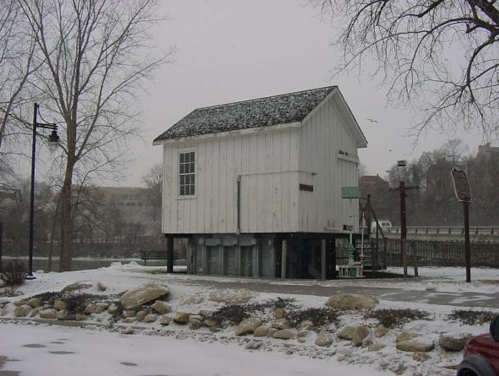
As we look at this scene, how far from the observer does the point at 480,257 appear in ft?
102

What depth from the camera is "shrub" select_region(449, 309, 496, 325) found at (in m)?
9.15

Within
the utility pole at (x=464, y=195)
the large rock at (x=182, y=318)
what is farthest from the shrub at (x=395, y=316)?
the utility pole at (x=464, y=195)

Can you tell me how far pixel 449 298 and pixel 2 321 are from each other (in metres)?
10.2

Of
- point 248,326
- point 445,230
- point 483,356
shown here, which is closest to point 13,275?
point 248,326

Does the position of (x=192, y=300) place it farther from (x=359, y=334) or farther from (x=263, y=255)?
(x=263, y=255)

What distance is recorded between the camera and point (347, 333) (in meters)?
9.73

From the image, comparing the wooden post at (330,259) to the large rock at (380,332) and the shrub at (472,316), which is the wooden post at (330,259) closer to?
the shrub at (472,316)

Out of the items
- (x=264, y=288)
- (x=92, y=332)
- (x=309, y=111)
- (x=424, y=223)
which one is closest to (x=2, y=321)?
(x=92, y=332)

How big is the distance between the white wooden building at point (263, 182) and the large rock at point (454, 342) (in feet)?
37.7

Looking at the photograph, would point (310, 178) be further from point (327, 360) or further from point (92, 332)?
point (327, 360)

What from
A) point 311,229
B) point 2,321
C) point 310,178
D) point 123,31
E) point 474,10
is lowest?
point 2,321

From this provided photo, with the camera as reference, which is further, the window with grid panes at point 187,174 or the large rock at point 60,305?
the window with grid panes at point 187,174

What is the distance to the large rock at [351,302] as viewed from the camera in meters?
10.9

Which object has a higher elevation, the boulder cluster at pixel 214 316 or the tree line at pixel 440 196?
the tree line at pixel 440 196
